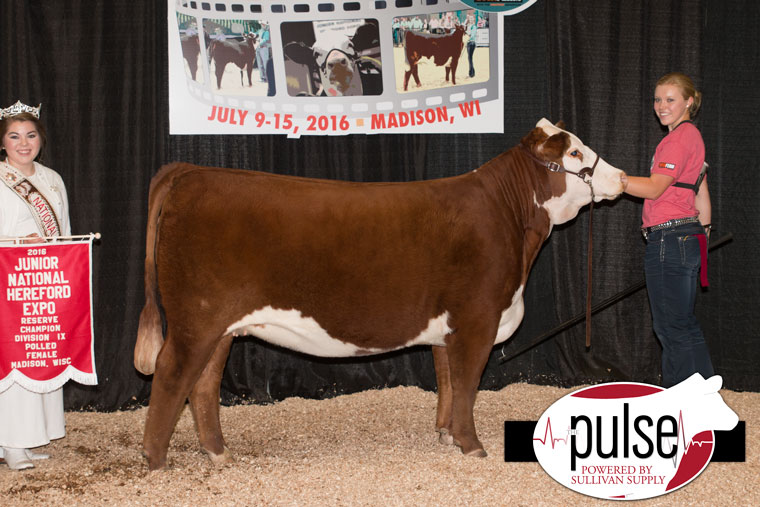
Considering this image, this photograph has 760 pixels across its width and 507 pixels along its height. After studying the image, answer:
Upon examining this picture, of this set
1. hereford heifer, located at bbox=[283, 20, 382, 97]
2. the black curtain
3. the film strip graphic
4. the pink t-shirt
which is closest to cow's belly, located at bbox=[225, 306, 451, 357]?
the pink t-shirt

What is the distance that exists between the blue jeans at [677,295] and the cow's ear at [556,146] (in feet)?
2.17

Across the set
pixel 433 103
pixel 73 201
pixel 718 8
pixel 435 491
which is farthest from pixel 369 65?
pixel 435 491

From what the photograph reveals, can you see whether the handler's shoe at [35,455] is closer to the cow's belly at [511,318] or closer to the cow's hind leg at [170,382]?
the cow's hind leg at [170,382]

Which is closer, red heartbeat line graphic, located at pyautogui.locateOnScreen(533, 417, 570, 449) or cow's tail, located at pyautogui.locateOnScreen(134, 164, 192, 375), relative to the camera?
red heartbeat line graphic, located at pyautogui.locateOnScreen(533, 417, 570, 449)

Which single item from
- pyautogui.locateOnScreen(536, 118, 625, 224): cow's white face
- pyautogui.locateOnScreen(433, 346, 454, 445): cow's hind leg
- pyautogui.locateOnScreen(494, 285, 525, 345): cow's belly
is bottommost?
pyautogui.locateOnScreen(433, 346, 454, 445): cow's hind leg

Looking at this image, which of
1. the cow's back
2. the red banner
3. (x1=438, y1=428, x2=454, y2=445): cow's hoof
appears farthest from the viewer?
(x1=438, y1=428, x2=454, y2=445): cow's hoof

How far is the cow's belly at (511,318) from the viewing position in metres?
3.76

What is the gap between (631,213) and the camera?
17.0 ft

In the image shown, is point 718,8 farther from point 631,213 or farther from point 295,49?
point 295,49

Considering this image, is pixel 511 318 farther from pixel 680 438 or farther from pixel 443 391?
pixel 680 438

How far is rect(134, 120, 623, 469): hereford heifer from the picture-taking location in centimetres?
336

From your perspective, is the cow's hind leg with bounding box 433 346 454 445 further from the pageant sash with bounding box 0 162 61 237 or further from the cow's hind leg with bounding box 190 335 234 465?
the pageant sash with bounding box 0 162 61 237

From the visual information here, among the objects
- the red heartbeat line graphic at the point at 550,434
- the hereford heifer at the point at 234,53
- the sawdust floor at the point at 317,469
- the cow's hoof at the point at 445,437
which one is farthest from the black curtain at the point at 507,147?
the red heartbeat line graphic at the point at 550,434

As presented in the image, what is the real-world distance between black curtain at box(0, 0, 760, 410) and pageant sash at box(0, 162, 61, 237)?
1.06 metres
